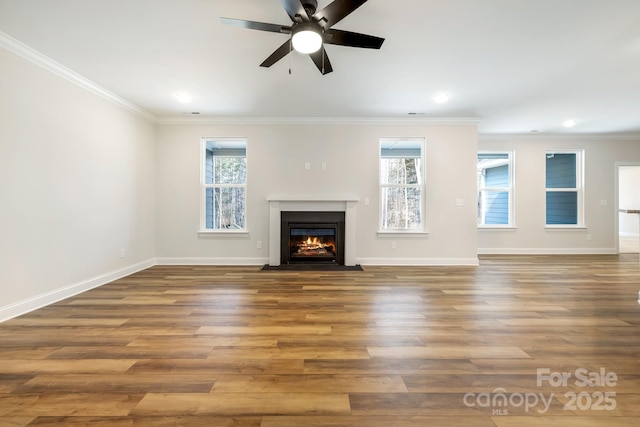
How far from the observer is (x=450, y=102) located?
4289mm

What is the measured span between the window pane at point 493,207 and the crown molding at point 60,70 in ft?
23.5

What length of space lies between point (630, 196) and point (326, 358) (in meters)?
13.7

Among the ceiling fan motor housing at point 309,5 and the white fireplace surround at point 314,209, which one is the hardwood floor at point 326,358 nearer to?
the white fireplace surround at point 314,209

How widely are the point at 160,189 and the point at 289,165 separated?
238 cm

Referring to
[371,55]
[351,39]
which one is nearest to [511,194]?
[371,55]

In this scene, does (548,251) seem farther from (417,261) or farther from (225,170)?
(225,170)

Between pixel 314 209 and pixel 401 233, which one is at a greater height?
pixel 314 209

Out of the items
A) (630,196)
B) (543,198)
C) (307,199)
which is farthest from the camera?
(630,196)

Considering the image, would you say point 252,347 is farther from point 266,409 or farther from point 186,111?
point 186,111

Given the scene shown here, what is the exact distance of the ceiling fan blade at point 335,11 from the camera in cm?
187

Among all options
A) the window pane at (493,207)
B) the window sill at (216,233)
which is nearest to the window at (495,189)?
the window pane at (493,207)

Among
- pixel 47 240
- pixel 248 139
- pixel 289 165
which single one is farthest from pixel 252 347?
pixel 248 139

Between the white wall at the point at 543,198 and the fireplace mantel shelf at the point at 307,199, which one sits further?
the white wall at the point at 543,198

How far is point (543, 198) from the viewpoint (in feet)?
20.9
